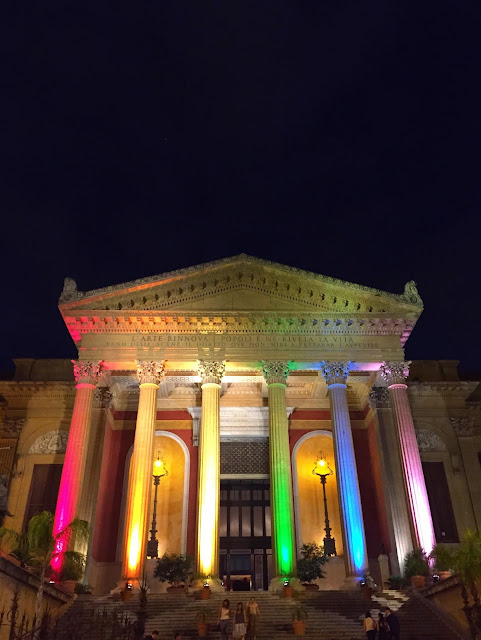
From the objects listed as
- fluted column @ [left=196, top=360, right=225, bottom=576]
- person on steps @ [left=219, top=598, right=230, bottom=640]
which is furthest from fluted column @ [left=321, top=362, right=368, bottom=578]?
person on steps @ [left=219, top=598, right=230, bottom=640]

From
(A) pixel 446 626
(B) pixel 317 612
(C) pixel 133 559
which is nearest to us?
(A) pixel 446 626

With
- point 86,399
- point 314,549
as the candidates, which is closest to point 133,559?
point 86,399

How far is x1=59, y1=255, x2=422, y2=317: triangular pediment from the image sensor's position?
82.4 ft

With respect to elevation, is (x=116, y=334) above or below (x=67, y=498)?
above

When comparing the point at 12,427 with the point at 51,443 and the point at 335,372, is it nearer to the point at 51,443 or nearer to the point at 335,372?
the point at 51,443

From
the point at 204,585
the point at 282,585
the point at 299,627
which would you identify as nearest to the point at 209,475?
the point at 204,585

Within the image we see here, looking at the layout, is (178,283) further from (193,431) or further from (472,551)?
(472,551)

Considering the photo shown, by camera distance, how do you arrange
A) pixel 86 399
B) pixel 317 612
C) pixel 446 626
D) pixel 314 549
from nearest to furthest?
pixel 446 626 < pixel 317 612 < pixel 86 399 < pixel 314 549

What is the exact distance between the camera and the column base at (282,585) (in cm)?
1967

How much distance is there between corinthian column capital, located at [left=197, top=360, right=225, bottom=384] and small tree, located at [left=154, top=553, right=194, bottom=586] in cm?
739

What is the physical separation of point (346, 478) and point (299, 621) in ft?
23.3

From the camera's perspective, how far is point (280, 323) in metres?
25.3

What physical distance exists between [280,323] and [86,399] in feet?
29.5

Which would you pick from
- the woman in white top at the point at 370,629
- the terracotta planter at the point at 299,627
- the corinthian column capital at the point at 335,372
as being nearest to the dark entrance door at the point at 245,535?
the corinthian column capital at the point at 335,372
